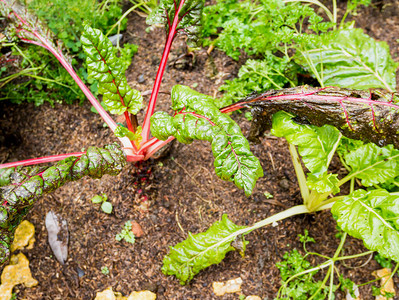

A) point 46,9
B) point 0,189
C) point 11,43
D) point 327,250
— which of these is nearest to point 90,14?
point 46,9

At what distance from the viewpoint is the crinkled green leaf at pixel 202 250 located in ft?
5.93

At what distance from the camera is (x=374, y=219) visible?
59.9 inches

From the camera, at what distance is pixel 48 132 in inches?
90.4

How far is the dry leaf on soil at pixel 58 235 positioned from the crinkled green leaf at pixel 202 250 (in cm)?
69

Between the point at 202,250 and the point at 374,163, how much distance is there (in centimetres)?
111

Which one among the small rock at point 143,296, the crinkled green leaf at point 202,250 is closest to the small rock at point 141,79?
the crinkled green leaf at point 202,250

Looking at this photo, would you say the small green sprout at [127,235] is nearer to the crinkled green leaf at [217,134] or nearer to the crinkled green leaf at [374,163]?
the crinkled green leaf at [217,134]

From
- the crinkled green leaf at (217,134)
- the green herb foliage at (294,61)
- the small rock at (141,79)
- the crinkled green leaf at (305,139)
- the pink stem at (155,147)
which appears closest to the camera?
the crinkled green leaf at (217,134)

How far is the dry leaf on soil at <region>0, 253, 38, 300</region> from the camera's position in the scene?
75.6 inches

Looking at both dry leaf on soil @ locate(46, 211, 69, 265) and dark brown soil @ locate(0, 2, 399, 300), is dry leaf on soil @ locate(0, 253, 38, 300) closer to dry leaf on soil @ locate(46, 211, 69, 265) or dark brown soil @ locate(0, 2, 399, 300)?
dark brown soil @ locate(0, 2, 399, 300)

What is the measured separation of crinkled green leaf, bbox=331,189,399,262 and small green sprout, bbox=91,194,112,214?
1349 mm

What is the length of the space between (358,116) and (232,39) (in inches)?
39.8

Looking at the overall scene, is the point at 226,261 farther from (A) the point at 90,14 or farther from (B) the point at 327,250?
(A) the point at 90,14

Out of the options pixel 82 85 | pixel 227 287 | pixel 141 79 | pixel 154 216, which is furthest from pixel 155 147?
pixel 227 287
